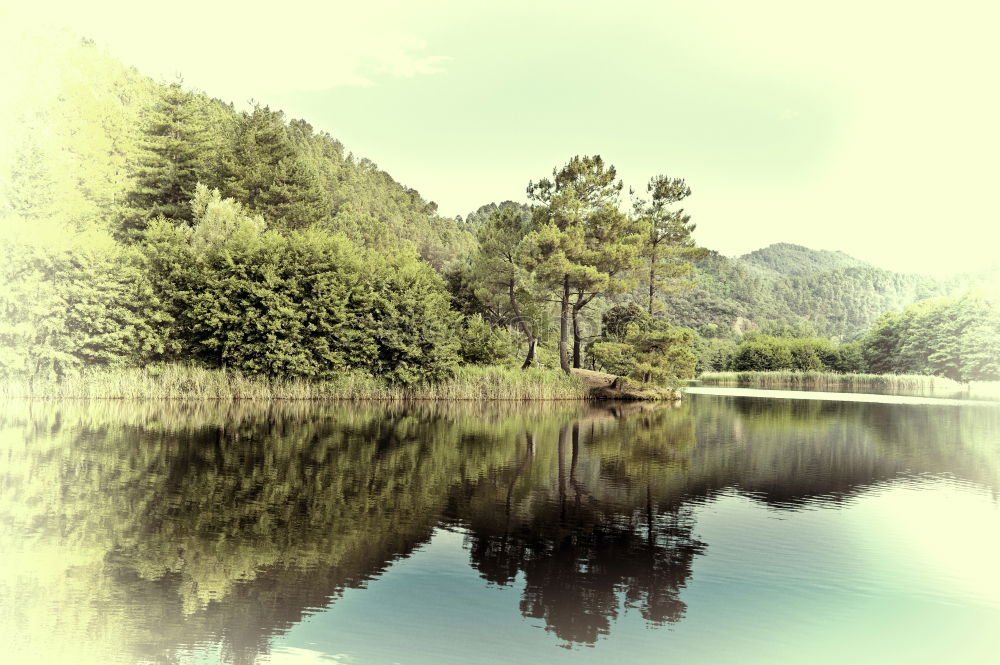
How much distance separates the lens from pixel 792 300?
182m

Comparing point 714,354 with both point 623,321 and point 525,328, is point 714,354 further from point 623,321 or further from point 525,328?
point 525,328

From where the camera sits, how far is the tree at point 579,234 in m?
Result: 44.3

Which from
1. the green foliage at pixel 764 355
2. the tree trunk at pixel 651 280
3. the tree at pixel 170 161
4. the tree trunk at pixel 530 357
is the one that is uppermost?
the tree at pixel 170 161

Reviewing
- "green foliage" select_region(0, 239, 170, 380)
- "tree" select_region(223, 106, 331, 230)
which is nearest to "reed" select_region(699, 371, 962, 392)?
"tree" select_region(223, 106, 331, 230)

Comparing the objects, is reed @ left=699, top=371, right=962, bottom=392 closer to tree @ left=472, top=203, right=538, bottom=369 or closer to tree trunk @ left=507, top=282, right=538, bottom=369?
tree trunk @ left=507, top=282, right=538, bottom=369

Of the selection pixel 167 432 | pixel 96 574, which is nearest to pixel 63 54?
pixel 167 432

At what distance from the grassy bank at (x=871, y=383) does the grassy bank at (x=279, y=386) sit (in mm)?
48099

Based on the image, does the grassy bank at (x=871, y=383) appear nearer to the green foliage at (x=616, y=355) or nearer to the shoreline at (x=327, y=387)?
the shoreline at (x=327, y=387)

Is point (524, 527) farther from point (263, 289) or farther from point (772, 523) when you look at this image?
point (263, 289)

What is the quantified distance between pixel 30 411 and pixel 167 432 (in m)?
9.93

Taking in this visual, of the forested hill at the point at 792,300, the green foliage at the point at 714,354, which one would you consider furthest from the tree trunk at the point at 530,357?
the forested hill at the point at 792,300

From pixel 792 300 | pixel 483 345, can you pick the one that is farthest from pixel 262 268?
pixel 792 300

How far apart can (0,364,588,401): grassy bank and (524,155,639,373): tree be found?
446cm

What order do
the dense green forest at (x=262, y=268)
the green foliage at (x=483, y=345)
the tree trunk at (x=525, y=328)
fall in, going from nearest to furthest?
the dense green forest at (x=262, y=268) → the green foliage at (x=483, y=345) → the tree trunk at (x=525, y=328)
